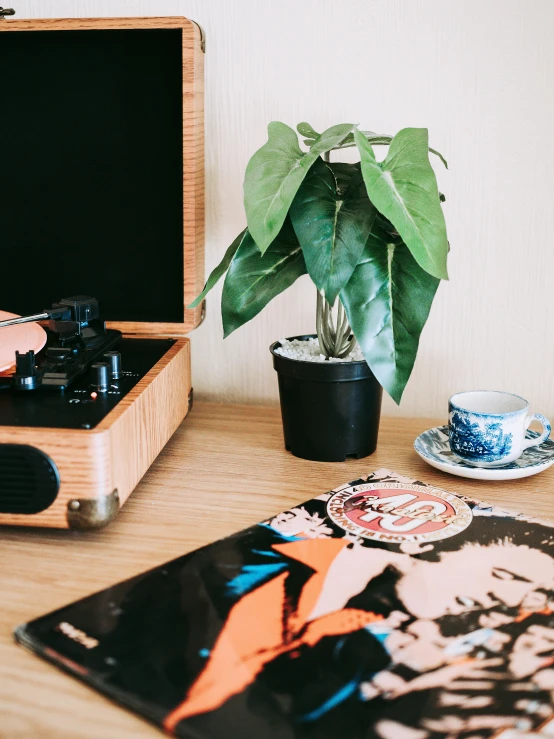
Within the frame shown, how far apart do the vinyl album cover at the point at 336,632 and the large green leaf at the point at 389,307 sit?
15 centimetres

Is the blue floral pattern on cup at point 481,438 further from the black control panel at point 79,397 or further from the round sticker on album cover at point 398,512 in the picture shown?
the black control panel at point 79,397

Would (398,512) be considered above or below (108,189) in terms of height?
below

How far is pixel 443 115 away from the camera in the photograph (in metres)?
1.01

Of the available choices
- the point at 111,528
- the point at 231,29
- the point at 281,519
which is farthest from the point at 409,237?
the point at 231,29

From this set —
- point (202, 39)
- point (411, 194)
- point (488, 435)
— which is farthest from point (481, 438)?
point (202, 39)

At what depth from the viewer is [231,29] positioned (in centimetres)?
105

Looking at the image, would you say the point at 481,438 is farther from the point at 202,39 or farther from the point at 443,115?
the point at 202,39

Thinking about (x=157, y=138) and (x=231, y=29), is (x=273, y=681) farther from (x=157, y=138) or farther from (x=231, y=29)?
(x=231, y=29)

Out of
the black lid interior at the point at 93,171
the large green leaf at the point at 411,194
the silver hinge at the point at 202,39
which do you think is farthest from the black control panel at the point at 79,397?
the silver hinge at the point at 202,39

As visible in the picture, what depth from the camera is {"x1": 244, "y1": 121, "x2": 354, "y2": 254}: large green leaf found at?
0.72 m

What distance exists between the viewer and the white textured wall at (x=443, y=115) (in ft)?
3.24

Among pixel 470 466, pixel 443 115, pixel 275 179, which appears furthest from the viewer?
pixel 443 115

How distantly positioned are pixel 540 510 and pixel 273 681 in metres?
0.40

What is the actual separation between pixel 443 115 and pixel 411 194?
341 mm
